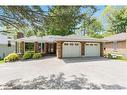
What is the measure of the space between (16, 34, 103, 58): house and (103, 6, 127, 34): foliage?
2180 cm

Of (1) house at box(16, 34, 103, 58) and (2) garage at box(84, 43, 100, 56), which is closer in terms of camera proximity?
(1) house at box(16, 34, 103, 58)

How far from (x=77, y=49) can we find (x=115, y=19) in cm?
2640

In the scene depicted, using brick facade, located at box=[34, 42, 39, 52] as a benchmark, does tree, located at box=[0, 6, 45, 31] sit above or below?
above

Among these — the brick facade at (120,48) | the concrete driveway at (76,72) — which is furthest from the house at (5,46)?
the brick facade at (120,48)

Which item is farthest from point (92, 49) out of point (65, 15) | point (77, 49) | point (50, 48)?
point (65, 15)

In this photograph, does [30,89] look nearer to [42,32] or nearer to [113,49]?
[42,32]

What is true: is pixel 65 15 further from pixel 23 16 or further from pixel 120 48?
pixel 120 48

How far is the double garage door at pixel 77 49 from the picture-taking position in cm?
2270

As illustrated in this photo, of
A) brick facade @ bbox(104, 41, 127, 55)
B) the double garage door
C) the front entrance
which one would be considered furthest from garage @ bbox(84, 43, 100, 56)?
the front entrance

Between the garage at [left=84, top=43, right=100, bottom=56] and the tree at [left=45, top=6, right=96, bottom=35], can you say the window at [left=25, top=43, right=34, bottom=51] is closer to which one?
the garage at [left=84, top=43, right=100, bottom=56]

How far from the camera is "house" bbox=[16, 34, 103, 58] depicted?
2247cm

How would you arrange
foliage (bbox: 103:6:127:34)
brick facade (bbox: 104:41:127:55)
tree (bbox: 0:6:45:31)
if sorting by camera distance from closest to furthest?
tree (bbox: 0:6:45:31)
brick facade (bbox: 104:41:127:55)
foliage (bbox: 103:6:127:34)

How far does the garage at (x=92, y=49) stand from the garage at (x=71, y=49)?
109 cm
